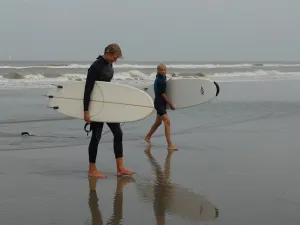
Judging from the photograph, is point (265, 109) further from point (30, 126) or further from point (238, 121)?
point (30, 126)

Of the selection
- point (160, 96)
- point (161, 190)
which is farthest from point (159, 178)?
point (160, 96)

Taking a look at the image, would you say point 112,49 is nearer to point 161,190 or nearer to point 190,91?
point 161,190

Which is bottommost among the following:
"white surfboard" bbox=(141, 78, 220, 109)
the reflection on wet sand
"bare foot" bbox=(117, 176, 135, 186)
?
"bare foot" bbox=(117, 176, 135, 186)

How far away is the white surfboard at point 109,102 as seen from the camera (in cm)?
618

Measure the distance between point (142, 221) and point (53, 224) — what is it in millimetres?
801

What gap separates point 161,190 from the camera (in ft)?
17.2

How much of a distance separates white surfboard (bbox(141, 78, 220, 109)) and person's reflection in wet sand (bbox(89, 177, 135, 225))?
367 cm

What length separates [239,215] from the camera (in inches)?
170

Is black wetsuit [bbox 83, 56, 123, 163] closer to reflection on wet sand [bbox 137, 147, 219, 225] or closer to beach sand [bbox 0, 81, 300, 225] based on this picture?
beach sand [bbox 0, 81, 300, 225]

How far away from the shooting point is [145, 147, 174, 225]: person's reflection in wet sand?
4.36m

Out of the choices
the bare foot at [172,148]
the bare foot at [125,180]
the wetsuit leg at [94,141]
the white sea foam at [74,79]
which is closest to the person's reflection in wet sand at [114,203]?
the bare foot at [125,180]

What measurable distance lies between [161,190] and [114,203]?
71cm

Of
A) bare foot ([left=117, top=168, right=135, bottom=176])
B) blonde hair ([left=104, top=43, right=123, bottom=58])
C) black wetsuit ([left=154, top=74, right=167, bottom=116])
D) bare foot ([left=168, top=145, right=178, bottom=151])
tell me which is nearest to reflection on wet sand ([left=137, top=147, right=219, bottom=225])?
bare foot ([left=117, top=168, right=135, bottom=176])

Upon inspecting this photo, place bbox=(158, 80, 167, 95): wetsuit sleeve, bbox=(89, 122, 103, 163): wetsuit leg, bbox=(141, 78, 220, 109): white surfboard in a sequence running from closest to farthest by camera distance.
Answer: bbox=(89, 122, 103, 163): wetsuit leg, bbox=(158, 80, 167, 95): wetsuit sleeve, bbox=(141, 78, 220, 109): white surfboard
